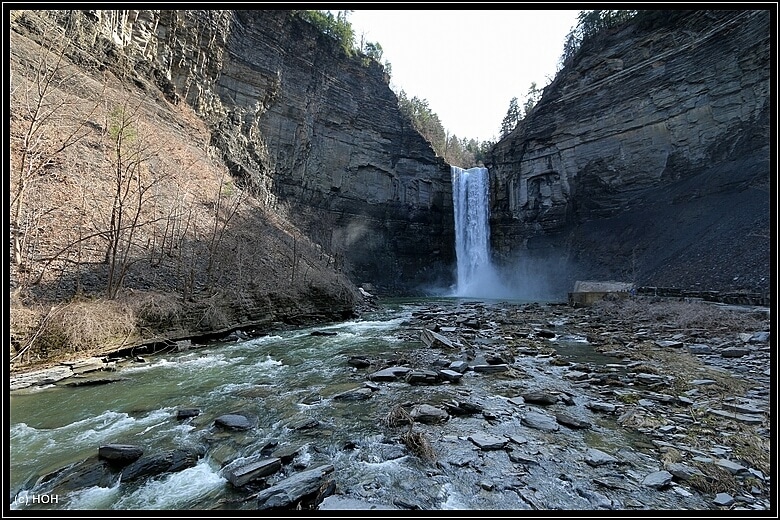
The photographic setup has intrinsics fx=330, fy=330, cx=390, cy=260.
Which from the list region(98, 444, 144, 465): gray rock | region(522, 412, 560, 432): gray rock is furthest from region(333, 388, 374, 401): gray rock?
region(98, 444, 144, 465): gray rock

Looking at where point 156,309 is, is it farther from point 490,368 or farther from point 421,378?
point 490,368

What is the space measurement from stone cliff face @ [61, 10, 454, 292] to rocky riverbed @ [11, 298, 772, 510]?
19.3 m

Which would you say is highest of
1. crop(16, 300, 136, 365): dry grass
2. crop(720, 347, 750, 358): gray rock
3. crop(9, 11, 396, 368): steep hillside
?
crop(9, 11, 396, 368): steep hillside

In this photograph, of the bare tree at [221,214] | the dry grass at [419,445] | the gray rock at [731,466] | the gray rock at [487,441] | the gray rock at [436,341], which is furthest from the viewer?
the bare tree at [221,214]

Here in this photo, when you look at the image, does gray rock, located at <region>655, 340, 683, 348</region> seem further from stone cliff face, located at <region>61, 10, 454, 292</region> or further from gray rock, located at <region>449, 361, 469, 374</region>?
stone cliff face, located at <region>61, 10, 454, 292</region>

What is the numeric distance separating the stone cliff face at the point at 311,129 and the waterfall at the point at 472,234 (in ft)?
4.63

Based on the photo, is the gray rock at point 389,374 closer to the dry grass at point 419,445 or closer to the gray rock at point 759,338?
the dry grass at point 419,445

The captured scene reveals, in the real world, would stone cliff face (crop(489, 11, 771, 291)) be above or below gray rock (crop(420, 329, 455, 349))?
above

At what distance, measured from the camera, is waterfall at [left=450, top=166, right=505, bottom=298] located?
3625 centimetres

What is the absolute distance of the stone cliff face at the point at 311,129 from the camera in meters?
20.9

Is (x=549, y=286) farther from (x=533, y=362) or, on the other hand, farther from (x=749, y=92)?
(x=533, y=362)

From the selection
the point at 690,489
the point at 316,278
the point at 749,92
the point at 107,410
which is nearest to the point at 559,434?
the point at 690,489

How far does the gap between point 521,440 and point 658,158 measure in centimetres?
2901

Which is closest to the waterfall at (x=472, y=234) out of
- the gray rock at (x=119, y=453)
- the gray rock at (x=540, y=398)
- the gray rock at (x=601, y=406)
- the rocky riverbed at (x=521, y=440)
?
the rocky riverbed at (x=521, y=440)
